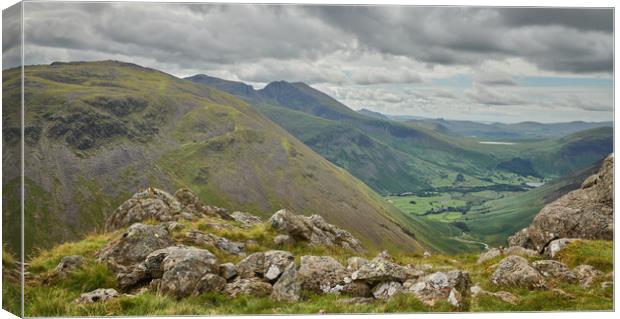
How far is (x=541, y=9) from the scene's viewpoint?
77.8 feet

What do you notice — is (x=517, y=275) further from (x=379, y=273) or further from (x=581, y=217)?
(x=581, y=217)

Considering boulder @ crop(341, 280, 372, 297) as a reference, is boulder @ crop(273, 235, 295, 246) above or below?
above

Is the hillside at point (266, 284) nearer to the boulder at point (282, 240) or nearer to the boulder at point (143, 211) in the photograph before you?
the boulder at point (282, 240)

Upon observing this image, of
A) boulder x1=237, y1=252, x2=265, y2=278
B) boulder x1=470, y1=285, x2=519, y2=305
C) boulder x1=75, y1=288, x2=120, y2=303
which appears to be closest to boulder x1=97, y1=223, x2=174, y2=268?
boulder x1=75, y1=288, x2=120, y2=303

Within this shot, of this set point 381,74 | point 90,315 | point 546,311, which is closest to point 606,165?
point 546,311

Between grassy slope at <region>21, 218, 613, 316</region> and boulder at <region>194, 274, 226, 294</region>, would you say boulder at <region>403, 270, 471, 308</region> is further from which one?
boulder at <region>194, 274, 226, 294</region>

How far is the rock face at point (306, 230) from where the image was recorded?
25703 mm

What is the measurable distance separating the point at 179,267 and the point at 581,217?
2030cm

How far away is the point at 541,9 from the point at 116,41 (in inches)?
1115

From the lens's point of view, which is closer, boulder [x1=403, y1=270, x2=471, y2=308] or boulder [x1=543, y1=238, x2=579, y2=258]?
boulder [x1=403, y1=270, x2=471, y2=308]

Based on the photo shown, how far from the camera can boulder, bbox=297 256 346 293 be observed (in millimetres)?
19172

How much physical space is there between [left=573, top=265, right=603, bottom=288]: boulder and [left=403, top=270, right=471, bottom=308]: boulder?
5.39 m

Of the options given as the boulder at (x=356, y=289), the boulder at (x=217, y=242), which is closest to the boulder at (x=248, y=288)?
the boulder at (x=356, y=289)

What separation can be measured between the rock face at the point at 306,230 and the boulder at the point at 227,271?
6.52 metres
